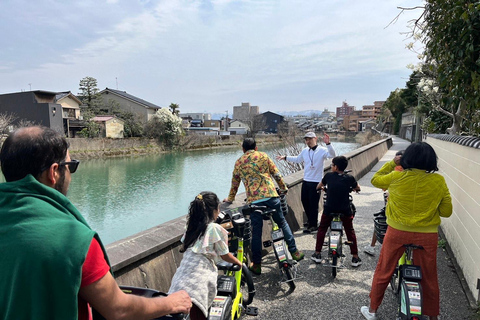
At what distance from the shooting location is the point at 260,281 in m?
4.01

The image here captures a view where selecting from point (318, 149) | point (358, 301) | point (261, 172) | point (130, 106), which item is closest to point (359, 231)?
point (318, 149)

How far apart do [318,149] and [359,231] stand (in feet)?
5.80

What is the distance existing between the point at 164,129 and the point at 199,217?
49761 millimetres

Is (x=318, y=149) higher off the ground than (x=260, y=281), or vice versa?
(x=318, y=149)

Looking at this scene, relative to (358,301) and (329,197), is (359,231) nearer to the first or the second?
(329,197)

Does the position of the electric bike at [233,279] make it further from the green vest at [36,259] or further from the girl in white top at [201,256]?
the green vest at [36,259]

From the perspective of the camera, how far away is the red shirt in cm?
118

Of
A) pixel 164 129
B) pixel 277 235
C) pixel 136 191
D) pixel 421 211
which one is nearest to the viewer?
pixel 421 211

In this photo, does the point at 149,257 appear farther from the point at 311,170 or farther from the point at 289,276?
the point at 311,170

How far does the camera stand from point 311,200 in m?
5.64

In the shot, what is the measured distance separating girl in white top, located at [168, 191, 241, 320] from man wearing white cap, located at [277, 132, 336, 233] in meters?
3.03

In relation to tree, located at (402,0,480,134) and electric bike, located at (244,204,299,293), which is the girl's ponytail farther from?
tree, located at (402,0,480,134)

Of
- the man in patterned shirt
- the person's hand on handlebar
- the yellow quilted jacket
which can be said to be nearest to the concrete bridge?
the man in patterned shirt

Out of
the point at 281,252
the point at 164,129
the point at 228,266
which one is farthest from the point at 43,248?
the point at 164,129
